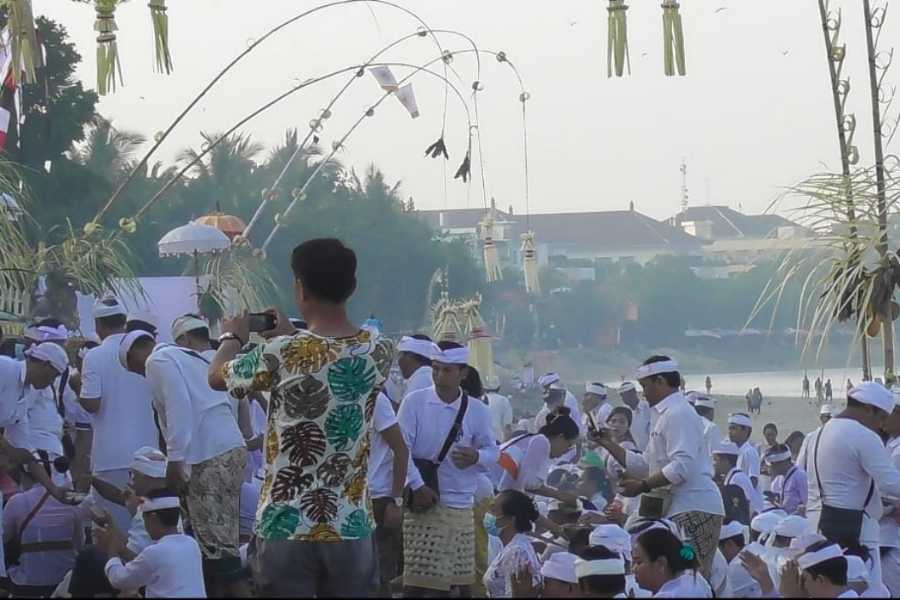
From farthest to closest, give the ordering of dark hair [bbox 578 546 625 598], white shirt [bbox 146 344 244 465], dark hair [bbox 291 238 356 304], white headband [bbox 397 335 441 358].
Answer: white headband [bbox 397 335 441 358], white shirt [bbox 146 344 244 465], dark hair [bbox 578 546 625 598], dark hair [bbox 291 238 356 304]

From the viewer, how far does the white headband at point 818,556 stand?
7816mm

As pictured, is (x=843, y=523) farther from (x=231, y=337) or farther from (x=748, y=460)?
(x=748, y=460)

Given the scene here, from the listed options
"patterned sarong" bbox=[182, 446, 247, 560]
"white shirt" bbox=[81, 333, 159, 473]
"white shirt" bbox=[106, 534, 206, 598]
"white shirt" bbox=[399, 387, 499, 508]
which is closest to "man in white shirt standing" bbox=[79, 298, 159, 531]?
"white shirt" bbox=[81, 333, 159, 473]

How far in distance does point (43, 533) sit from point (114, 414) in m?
0.79

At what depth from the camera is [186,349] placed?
8727 millimetres

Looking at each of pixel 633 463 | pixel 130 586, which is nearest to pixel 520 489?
pixel 633 463

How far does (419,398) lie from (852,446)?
238 cm

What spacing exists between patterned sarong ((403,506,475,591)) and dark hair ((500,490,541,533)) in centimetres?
44

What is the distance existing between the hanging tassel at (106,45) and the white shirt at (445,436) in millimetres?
3207

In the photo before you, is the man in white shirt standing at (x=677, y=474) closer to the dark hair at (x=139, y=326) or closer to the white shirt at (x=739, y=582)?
the white shirt at (x=739, y=582)

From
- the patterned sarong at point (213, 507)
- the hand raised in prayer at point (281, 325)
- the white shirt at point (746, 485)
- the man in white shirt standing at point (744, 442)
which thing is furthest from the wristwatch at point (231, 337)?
the man in white shirt standing at point (744, 442)

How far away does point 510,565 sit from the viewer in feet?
32.0

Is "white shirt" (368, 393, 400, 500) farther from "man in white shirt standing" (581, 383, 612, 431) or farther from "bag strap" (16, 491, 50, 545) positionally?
"man in white shirt standing" (581, 383, 612, 431)

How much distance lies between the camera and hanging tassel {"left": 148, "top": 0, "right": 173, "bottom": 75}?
11.4 meters
